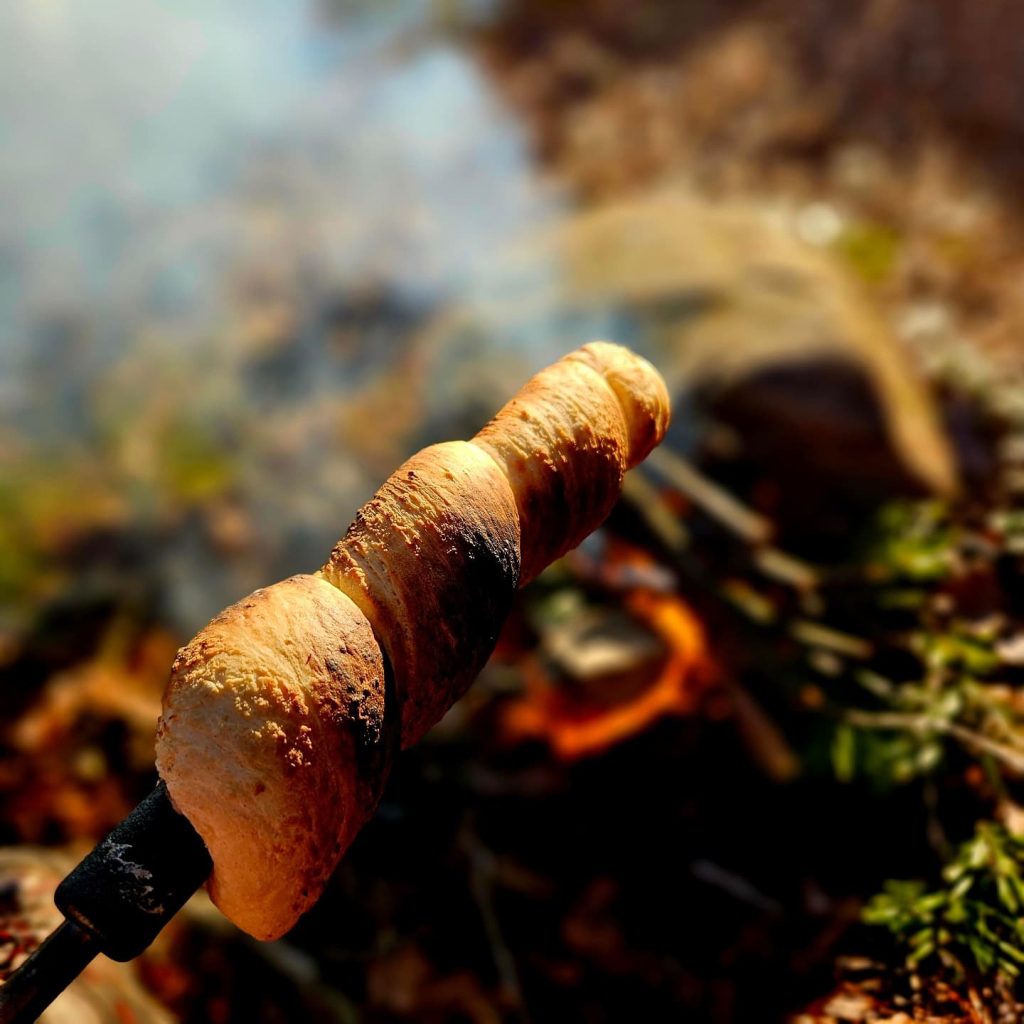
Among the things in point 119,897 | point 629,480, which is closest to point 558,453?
point 119,897

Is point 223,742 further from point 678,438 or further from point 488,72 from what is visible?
point 488,72

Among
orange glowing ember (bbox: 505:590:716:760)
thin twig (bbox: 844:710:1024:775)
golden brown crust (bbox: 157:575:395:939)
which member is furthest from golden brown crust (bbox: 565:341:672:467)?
orange glowing ember (bbox: 505:590:716:760)

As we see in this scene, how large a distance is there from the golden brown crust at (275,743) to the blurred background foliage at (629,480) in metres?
1.11

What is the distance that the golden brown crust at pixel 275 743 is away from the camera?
1441mm

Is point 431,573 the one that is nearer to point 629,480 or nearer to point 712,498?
point 629,480

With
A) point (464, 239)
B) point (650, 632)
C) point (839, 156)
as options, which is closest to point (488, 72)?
point (464, 239)

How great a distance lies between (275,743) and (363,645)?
24 centimetres

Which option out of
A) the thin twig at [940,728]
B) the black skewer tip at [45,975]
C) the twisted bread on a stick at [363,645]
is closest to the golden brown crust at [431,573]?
the twisted bread on a stick at [363,645]

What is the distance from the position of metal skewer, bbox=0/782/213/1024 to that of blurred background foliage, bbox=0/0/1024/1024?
743 millimetres

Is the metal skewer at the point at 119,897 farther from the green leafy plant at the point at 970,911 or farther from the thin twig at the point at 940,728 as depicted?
the thin twig at the point at 940,728

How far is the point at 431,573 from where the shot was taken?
5.30 feet

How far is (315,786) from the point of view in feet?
4.84

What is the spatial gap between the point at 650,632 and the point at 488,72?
327 inches

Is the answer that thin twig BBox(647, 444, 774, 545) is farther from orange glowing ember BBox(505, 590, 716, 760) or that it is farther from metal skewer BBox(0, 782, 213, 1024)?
metal skewer BBox(0, 782, 213, 1024)
